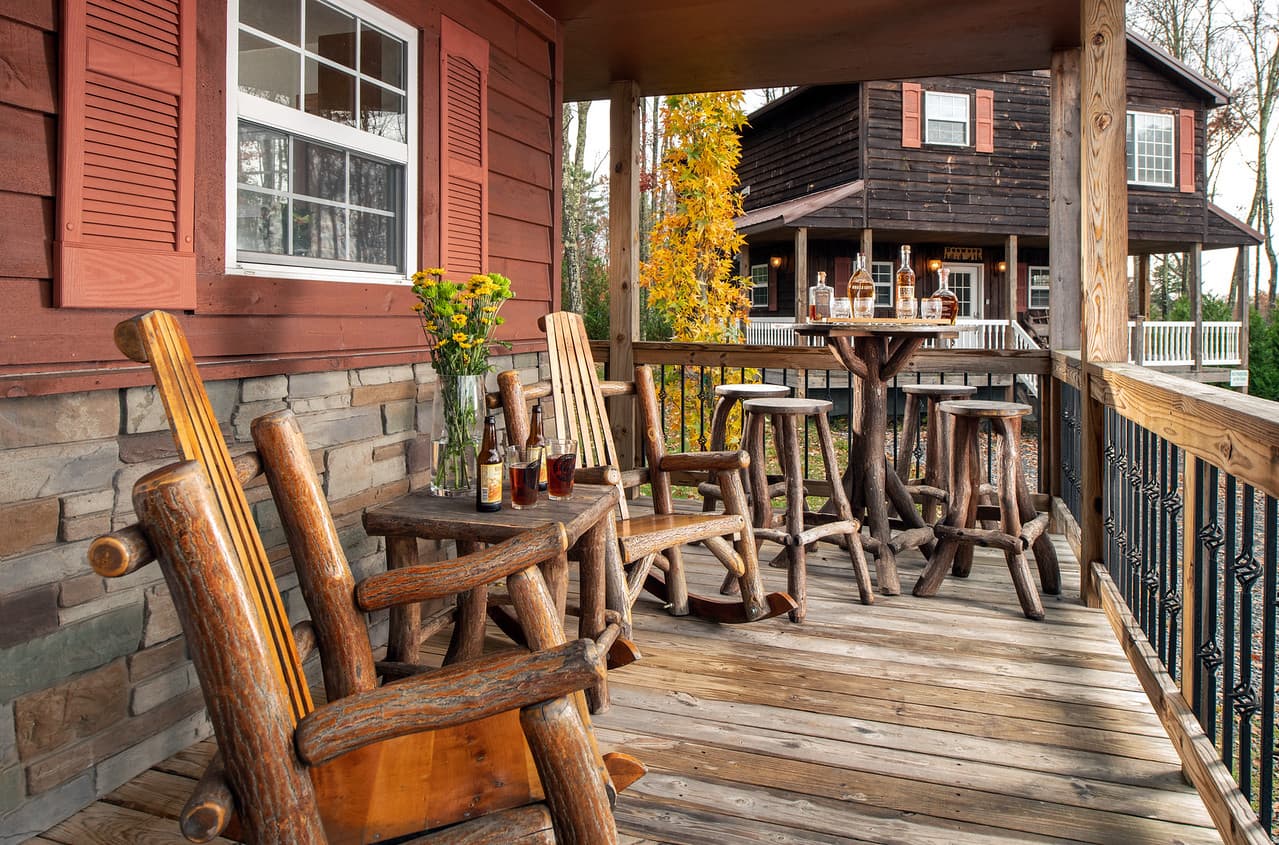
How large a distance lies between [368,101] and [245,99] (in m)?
0.62

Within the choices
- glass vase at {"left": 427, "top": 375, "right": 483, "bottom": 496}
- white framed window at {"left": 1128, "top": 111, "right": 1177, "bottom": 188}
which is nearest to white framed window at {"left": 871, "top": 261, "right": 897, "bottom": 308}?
white framed window at {"left": 1128, "top": 111, "right": 1177, "bottom": 188}

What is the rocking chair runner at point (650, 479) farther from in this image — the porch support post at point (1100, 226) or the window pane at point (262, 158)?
the porch support post at point (1100, 226)

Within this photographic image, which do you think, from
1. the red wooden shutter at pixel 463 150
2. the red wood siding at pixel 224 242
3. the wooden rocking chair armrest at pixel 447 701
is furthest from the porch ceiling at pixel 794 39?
the wooden rocking chair armrest at pixel 447 701

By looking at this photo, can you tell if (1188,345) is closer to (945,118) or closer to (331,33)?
(945,118)

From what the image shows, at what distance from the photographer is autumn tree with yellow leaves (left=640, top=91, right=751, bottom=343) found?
7867mm

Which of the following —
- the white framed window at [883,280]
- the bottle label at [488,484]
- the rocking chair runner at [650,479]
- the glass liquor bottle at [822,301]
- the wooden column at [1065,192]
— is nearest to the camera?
the bottle label at [488,484]

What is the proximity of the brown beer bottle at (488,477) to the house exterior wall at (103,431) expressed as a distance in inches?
25.5

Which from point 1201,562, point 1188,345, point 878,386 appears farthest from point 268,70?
point 1188,345

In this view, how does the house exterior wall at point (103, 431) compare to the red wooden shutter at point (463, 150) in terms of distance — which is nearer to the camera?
the house exterior wall at point (103, 431)

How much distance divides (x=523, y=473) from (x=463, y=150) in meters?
1.65

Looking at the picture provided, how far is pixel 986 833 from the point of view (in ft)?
6.21

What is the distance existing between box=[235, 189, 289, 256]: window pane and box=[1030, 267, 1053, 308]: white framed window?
15.2m

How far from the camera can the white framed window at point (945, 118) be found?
13.4 metres

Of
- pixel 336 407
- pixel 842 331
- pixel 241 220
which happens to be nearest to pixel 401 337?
pixel 336 407
